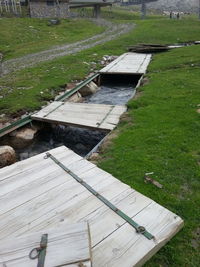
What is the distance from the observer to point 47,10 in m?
49.0

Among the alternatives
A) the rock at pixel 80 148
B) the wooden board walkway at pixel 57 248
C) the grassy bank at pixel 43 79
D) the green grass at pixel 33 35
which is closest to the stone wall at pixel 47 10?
the green grass at pixel 33 35

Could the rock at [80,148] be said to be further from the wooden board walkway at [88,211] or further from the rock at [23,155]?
the wooden board walkway at [88,211]

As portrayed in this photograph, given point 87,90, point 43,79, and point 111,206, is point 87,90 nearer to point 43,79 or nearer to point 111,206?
point 43,79

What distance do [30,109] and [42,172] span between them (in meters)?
5.67

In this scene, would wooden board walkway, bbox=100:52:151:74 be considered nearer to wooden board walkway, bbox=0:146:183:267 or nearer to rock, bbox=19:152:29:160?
rock, bbox=19:152:29:160

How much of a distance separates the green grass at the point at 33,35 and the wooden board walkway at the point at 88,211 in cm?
2057

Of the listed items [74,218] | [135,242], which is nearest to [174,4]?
[74,218]

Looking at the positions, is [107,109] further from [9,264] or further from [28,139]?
[9,264]

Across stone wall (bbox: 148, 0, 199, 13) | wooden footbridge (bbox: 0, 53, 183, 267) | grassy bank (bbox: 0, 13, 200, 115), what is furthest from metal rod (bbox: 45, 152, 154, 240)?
stone wall (bbox: 148, 0, 199, 13)

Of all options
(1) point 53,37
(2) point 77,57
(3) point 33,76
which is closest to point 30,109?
(3) point 33,76

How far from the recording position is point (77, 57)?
19.4 m

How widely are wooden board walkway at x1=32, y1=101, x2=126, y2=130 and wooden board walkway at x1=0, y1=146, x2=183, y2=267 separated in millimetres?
3325

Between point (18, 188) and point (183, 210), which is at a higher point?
point (18, 188)

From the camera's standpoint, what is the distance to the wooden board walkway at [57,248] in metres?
2.27
